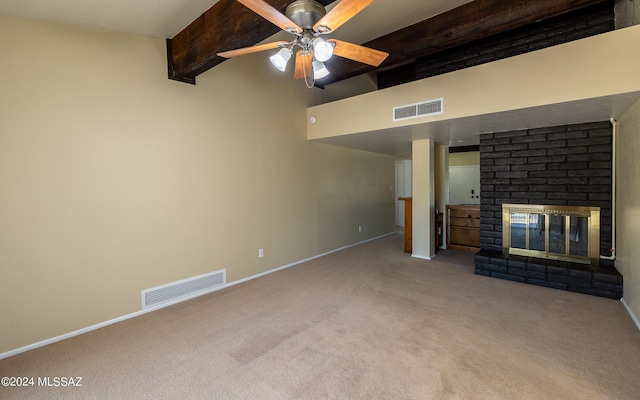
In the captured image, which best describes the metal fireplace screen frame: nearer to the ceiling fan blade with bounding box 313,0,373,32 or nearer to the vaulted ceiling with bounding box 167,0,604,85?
the vaulted ceiling with bounding box 167,0,604,85

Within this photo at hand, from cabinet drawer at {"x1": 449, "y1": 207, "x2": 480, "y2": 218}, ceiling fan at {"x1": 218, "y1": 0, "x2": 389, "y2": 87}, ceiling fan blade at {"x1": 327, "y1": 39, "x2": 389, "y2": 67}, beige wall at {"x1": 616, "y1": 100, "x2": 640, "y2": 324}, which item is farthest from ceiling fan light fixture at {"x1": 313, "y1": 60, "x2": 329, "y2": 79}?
cabinet drawer at {"x1": 449, "y1": 207, "x2": 480, "y2": 218}

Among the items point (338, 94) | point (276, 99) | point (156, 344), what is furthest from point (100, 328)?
point (338, 94)

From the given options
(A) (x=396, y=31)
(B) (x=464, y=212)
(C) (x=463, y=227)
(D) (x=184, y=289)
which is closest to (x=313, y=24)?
(A) (x=396, y=31)

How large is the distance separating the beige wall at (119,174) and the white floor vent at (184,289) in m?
0.09

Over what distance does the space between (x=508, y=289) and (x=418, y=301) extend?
4.17ft

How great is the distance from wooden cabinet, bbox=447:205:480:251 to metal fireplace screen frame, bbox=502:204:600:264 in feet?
3.51

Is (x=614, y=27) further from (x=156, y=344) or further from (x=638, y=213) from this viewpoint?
(x=156, y=344)

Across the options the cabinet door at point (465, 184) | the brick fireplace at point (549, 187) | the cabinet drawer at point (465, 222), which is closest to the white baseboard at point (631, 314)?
the brick fireplace at point (549, 187)

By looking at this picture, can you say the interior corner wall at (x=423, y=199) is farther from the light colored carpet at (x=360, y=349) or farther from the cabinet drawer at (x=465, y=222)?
the light colored carpet at (x=360, y=349)

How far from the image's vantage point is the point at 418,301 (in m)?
3.19

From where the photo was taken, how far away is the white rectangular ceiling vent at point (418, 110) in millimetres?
3477

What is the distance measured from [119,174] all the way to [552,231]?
5502 mm

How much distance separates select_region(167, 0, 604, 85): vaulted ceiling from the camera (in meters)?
2.23

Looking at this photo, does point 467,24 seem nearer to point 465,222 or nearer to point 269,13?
point 269,13
